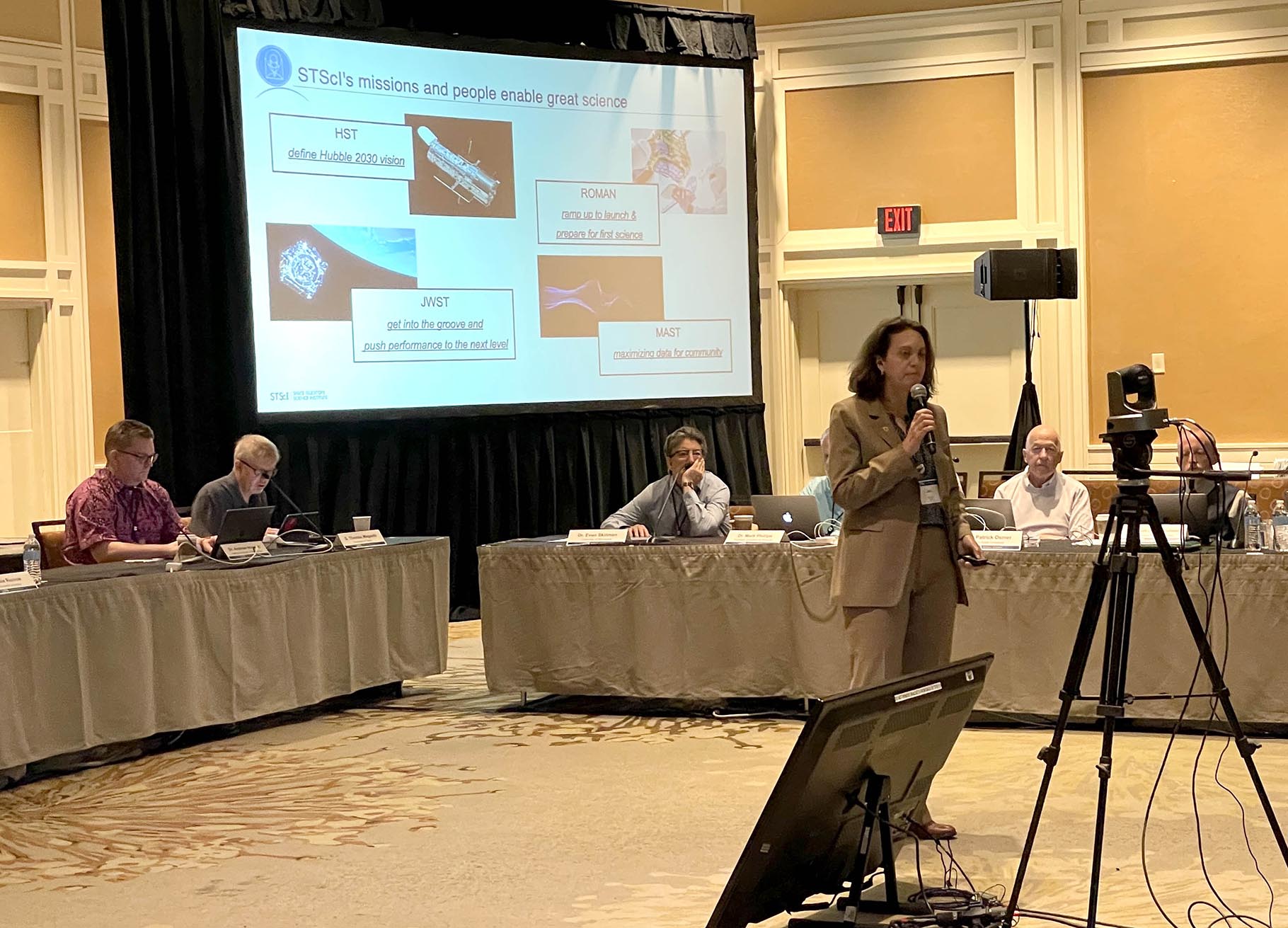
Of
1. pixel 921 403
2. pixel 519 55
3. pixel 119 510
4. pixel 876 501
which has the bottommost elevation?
pixel 119 510

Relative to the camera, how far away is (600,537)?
5508mm

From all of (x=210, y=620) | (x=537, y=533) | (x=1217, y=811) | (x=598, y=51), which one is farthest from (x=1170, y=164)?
(x=210, y=620)

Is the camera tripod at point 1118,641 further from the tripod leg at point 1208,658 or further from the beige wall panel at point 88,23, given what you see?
the beige wall panel at point 88,23

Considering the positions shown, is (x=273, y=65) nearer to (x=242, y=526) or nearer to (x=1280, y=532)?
(x=242, y=526)

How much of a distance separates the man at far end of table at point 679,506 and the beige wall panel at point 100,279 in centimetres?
415

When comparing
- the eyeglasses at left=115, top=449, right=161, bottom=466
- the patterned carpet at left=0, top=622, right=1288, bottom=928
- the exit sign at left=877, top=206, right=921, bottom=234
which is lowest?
the patterned carpet at left=0, top=622, right=1288, bottom=928

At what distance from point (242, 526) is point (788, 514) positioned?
2.04 meters

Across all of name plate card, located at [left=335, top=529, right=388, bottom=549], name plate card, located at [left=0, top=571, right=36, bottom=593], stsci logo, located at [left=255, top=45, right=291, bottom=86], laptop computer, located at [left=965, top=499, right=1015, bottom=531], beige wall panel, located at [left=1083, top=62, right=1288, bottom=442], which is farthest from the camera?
beige wall panel, located at [left=1083, top=62, right=1288, bottom=442]

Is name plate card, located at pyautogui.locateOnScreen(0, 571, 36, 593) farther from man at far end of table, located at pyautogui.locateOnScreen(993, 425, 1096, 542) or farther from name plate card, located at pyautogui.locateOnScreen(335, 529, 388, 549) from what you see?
man at far end of table, located at pyautogui.locateOnScreen(993, 425, 1096, 542)

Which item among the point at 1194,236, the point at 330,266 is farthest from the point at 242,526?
the point at 1194,236

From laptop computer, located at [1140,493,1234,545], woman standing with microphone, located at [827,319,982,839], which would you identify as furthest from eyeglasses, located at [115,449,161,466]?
laptop computer, located at [1140,493,1234,545]

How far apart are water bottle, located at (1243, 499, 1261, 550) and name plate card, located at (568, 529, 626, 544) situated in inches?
85.5

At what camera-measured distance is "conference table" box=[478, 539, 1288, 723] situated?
4656mm

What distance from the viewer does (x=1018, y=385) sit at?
8727mm
